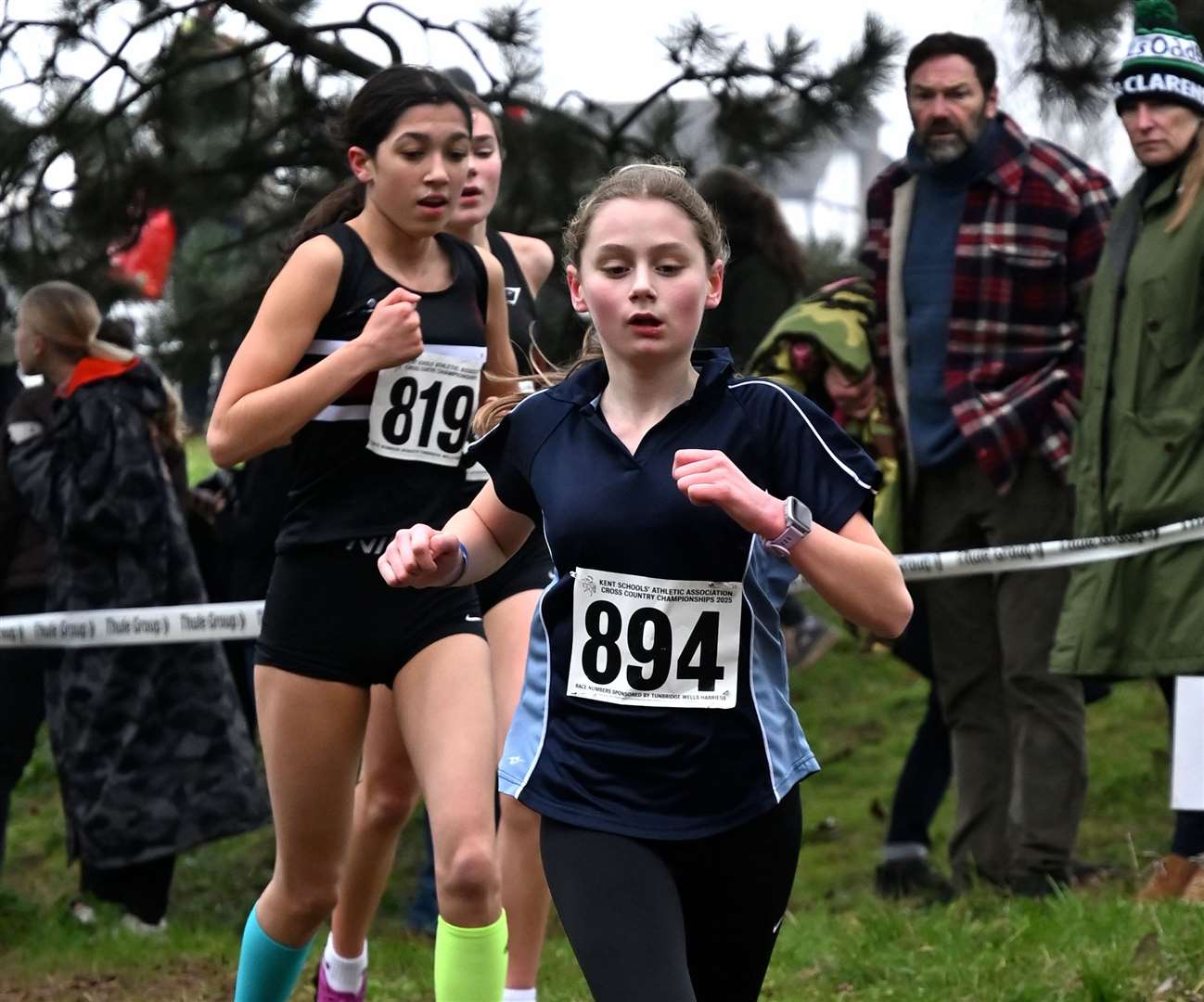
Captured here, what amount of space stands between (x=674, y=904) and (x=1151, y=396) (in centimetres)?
302

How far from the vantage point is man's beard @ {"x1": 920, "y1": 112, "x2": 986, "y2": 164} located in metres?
6.30

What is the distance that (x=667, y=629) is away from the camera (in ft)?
10.5

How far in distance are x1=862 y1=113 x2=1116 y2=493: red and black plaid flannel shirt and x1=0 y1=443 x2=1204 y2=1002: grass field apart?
1.26m

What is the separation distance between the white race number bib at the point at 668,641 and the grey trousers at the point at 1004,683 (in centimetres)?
315

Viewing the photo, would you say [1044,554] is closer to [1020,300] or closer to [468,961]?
[1020,300]

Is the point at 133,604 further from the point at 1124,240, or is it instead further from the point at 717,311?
the point at 1124,240

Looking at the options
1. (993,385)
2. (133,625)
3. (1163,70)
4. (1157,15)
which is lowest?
(133,625)

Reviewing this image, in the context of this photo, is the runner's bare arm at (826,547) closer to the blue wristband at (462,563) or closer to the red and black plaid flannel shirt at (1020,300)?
the blue wristband at (462,563)

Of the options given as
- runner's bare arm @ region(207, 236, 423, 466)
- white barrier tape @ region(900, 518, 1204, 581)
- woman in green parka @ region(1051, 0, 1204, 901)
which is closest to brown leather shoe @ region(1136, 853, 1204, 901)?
woman in green parka @ region(1051, 0, 1204, 901)

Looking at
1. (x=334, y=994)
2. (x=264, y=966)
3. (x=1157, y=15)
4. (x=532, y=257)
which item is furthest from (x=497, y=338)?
(x=1157, y=15)

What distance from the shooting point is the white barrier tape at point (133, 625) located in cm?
662

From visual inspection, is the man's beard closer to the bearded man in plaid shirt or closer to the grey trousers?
the bearded man in plaid shirt

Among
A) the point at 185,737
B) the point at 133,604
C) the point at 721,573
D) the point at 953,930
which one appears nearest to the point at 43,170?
the point at 133,604

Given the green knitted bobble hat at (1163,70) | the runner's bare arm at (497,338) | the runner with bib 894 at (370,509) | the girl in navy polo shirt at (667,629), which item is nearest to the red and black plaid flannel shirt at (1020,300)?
the green knitted bobble hat at (1163,70)
